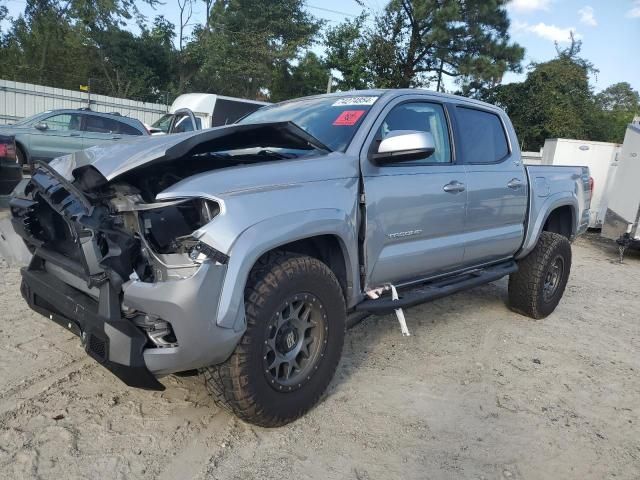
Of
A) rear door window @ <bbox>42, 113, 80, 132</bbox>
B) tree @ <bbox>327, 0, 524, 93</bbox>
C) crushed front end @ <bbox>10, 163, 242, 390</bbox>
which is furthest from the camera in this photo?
tree @ <bbox>327, 0, 524, 93</bbox>

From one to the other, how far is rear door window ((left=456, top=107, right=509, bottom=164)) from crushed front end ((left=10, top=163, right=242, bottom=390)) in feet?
8.23

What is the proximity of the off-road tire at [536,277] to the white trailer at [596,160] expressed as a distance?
768 centimetres

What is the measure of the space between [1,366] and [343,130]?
8.52 feet

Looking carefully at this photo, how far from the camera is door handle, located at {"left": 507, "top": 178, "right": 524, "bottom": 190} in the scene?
15.0 ft

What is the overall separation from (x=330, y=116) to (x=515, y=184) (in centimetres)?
191

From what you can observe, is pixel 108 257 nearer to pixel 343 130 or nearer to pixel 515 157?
pixel 343 130

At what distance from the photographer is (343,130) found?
3.49 m

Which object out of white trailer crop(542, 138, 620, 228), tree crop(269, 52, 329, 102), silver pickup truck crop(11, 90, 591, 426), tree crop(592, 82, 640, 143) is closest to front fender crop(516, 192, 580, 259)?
silver pickup truck crop(11, 90, 591, 426)

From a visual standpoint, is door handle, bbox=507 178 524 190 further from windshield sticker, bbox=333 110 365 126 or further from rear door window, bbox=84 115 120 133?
rear door window, bbox=84 115 120 133

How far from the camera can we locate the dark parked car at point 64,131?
11109 millimetres

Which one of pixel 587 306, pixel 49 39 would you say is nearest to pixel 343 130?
pixel 587 306

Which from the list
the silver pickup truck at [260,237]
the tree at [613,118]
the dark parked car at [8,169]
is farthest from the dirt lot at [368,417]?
the tree at [613,118]

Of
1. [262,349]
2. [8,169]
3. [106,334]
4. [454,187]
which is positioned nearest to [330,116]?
[454,187]

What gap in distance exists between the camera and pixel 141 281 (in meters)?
2.42
